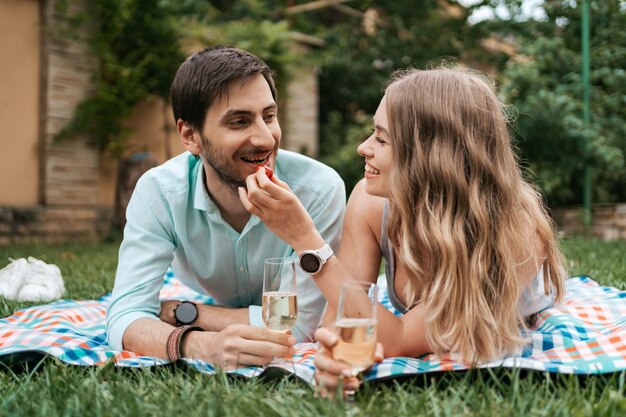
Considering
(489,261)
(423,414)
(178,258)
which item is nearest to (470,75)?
(489,261)

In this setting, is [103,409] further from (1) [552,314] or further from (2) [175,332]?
(1) [552,314]

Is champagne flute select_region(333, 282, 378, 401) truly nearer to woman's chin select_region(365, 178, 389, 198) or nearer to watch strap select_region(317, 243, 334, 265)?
watch strap select_region(317, 243, 334, 265)

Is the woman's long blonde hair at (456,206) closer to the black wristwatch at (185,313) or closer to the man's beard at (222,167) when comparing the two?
the man's beard at (222,167)

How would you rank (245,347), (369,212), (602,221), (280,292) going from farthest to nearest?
(602,221) < (369,212) < (245,347) < (280,292)

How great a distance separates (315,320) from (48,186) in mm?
6985

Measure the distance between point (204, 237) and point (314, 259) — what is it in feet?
3.23

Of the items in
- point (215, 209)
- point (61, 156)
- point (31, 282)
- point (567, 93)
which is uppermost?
point (567, 93)

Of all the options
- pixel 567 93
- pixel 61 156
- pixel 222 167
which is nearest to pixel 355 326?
pixel 222 167

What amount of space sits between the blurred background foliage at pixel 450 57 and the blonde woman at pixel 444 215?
21.4 feet

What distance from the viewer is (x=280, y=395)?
2160 mm

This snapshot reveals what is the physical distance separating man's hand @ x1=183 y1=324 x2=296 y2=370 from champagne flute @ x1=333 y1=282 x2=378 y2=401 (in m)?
0.54

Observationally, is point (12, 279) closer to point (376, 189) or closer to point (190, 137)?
point (190, 137)

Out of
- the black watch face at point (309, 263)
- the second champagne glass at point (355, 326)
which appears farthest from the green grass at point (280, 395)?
the black watch face at point (309, 263)

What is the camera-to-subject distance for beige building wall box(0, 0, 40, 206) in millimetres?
8695
